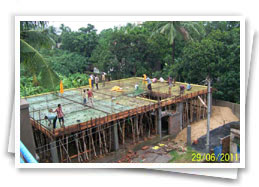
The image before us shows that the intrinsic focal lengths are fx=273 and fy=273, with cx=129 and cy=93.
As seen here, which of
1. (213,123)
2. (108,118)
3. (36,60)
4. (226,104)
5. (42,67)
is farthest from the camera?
(226,104)

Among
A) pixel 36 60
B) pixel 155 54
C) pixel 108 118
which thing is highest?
pixel 155 54

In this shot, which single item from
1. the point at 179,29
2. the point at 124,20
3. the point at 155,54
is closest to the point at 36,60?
the point at 124,20

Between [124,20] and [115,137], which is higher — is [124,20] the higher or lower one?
the higher one

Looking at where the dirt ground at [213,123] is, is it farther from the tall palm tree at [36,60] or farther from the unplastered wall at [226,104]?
the tall palm tree at [36,60]

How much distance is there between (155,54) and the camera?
28.0 metres

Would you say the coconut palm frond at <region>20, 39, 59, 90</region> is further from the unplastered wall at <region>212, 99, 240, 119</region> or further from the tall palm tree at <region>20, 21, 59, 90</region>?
the unplastered wall at <region>212, 99, 240, 119</region>

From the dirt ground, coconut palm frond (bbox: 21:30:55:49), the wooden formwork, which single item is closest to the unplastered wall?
the dirt ground

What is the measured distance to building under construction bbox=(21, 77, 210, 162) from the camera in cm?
1401

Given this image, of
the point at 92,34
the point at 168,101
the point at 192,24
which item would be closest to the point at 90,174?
the point at 168,101

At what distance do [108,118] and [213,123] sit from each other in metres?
9.04

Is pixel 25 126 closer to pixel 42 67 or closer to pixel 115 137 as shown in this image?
pixel 42 67

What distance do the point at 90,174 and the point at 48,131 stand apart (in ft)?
16.2

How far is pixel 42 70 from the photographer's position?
11.1 metres

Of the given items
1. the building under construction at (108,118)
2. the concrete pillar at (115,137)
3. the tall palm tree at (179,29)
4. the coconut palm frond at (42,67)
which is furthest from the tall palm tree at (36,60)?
the tall palm tree at (179,29)
